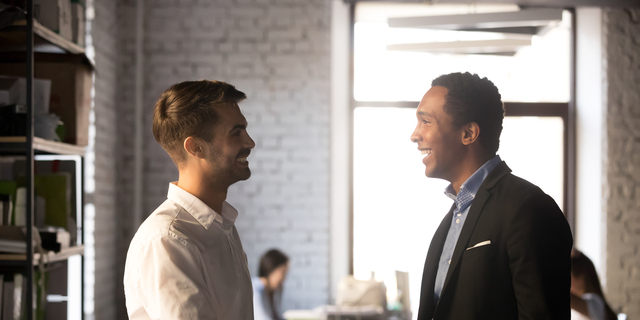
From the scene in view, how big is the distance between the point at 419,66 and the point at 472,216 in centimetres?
338

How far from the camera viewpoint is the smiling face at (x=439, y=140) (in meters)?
1.52

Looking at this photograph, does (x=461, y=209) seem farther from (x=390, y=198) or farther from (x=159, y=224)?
(x=390, y=198)

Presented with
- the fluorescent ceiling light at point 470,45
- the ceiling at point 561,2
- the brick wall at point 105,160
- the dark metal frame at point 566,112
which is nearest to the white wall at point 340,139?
the dark metal frame at point 566,112

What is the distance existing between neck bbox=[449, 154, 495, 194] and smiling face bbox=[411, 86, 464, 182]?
12 millimetres

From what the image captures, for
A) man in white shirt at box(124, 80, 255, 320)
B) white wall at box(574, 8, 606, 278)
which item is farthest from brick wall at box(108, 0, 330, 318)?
man in white shirt at box(124, 80, 255, 320)

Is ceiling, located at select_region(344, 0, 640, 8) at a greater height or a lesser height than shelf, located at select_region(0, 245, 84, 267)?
greater

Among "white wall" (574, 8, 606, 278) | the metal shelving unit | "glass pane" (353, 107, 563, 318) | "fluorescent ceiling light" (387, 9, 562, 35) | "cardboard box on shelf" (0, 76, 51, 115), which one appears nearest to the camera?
the metal shelving unit

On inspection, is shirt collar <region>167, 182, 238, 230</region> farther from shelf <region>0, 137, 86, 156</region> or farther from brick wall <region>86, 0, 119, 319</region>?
brick wall <region>86, 0, 119, 319</region>

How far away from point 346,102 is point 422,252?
1465mm

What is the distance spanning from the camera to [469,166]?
4.99 ft

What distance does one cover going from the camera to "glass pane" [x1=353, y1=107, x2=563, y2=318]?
4.50 metres

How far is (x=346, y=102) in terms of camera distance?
178 inches

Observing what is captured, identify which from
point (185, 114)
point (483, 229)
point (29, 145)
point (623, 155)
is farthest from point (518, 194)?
point (623, 155)

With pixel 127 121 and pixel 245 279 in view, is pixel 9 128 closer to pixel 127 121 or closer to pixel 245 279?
pixel 245 279
